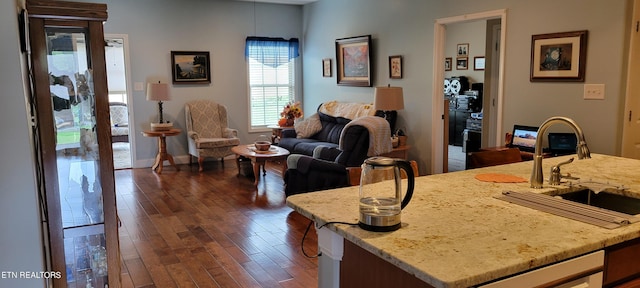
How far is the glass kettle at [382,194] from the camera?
62.4 inches

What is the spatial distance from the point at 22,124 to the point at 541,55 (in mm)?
4310

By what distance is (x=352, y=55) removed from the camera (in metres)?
7.11

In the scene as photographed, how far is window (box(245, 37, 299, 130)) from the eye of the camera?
314 inches

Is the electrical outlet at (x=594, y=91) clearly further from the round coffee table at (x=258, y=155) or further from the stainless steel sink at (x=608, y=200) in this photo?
the round coffee table at (x=258, y=155)

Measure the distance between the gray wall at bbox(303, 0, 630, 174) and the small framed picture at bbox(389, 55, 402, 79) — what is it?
8cm

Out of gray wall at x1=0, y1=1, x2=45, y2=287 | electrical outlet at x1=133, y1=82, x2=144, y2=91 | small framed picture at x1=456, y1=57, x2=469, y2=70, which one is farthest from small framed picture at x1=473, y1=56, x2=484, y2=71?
gray wall at x1=0, y1=1, x2=45, y2=287

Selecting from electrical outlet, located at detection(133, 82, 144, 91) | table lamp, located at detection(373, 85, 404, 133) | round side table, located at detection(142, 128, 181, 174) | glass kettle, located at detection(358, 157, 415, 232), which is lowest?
round side table, located at detection(142, 128, 181, 174)

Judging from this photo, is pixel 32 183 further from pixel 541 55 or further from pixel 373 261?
pixel 541 55

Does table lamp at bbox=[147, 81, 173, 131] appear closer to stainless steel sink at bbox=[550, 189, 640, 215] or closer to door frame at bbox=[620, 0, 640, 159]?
door frame at bbox=[620, 0, 640, 159]

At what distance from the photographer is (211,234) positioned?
4.17 m

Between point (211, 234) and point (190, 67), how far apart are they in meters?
3.97

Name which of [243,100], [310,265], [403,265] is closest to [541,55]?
[310,265]

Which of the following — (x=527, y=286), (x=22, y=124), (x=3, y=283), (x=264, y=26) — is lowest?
(x=3, y=283)

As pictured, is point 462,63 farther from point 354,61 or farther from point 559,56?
point 559,56
